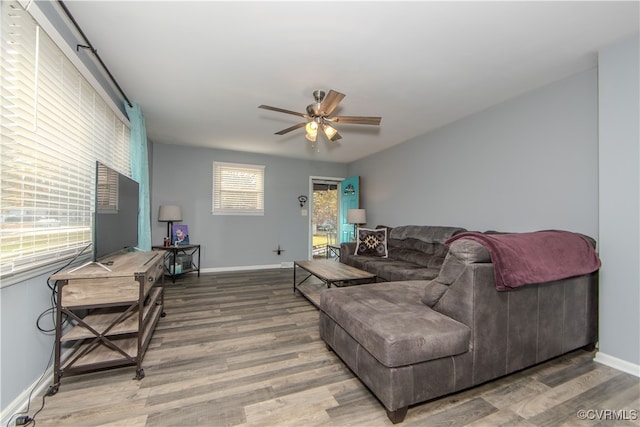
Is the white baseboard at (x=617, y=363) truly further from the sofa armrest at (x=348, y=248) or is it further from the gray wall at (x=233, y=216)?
the gray wall at (x=233, y=216)

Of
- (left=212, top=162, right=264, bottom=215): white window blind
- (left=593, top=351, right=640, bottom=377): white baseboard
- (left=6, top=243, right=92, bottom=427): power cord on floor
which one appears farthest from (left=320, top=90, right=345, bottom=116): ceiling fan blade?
(left=212, top=162, right=264, bottom=215): white window blind

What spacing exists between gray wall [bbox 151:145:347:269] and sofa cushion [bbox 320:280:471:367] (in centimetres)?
390

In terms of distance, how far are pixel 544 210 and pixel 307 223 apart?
14.1ft

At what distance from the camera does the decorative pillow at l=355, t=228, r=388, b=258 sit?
14.7 ft

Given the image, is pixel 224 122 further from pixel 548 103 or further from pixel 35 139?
pixel 548 103

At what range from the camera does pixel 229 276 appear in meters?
4.94

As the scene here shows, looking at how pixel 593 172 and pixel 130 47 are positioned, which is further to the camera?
pixel 593 172

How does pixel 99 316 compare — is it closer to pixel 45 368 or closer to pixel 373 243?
pixel 45 368

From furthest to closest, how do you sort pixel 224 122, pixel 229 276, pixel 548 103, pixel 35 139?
pixel 229 276 < pixel 224 122 < pixel 548 103 < pixel 35 139

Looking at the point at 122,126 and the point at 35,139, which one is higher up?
the point at 122,126

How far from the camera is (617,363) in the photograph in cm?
200

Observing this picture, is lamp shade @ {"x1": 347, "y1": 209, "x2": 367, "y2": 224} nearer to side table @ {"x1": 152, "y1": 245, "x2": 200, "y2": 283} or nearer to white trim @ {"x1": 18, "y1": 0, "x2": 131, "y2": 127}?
side table @ {"x1": 152, "y1": 245, "x2": 200, "y2": 283}

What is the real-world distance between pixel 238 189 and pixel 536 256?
5032 millimetres

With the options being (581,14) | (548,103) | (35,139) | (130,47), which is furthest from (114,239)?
(548,103)
